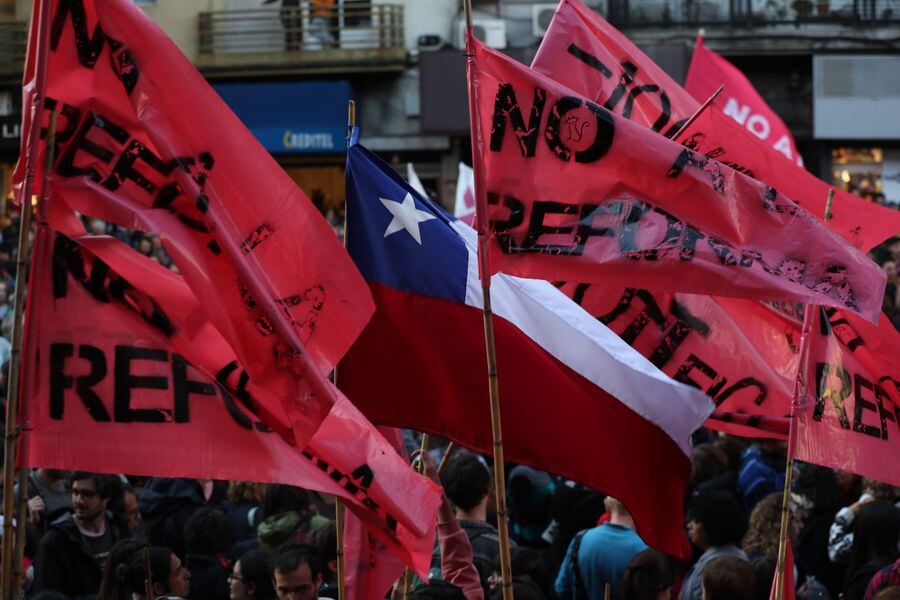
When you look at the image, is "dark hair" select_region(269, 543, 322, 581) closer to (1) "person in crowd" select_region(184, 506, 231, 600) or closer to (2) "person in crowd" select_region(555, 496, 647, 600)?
(1) "person in crowd" select_region(184, 506, 231, 600)

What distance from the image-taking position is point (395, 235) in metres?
5.84

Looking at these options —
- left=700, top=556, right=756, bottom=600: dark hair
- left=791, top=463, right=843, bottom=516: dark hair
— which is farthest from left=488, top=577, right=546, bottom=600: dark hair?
left=791, top=463, right=843, bottom=516: dark hair

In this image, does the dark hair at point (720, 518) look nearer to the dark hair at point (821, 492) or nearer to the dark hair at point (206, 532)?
the dark hair at point (821, 492)

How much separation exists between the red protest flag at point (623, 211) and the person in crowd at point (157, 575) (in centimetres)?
195

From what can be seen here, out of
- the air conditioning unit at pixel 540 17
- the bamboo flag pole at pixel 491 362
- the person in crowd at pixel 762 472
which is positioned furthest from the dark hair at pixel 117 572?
the air conditioning unit at pixel 540 17

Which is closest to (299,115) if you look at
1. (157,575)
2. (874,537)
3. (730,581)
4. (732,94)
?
(732,94)

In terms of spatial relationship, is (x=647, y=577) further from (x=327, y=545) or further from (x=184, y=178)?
(x=184, y=178)

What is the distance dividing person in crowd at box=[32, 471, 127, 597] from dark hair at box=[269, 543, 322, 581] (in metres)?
1.36

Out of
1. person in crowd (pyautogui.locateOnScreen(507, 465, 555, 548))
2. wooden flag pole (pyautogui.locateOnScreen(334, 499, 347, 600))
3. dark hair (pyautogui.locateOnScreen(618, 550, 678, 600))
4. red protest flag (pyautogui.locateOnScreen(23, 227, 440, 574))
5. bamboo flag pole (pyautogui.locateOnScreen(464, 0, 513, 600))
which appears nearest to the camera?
red protest flag (pyautogui.locateOnScreen(23, 227, 440, 574))

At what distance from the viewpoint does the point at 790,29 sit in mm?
26891

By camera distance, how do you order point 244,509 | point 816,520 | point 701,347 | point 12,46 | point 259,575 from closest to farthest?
point 701,347
point 259,575
point 816,520
point 244,509
point 12,46

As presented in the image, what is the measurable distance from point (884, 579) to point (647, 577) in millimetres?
949

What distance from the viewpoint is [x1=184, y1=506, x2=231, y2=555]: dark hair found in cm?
714

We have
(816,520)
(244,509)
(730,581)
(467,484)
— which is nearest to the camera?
(730,581)
